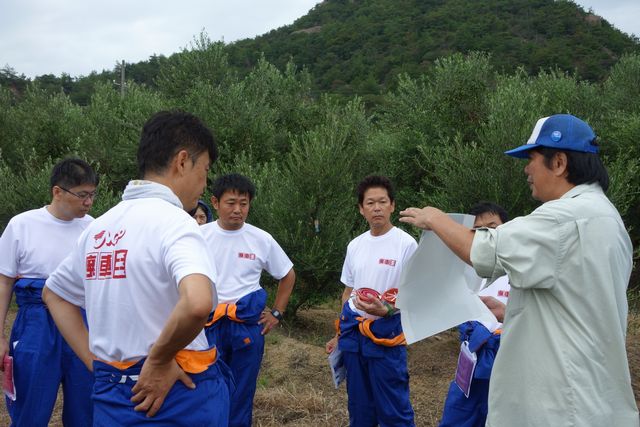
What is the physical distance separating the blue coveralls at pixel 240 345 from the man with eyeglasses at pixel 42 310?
3.09 ft

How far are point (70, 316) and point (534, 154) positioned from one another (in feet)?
6.49

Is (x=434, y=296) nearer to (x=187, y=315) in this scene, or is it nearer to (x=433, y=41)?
(x=187, y=315)

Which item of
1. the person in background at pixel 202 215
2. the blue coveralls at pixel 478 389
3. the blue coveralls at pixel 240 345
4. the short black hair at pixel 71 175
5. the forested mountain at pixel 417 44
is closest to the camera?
the blue coveralls at pixel 478 389

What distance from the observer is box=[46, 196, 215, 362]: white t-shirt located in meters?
1.99

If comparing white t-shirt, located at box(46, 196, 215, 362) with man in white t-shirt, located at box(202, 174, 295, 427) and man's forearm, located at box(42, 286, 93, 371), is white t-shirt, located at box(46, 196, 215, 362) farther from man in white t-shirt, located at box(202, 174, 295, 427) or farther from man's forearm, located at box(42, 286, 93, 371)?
man in white t-shirt, located at box(202, 174, 295, 427)

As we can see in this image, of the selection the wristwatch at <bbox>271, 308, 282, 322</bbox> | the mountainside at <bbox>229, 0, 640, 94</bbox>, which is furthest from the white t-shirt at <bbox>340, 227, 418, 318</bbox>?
the mountainside at <bbox>229, 0, 640, 94</bbox>

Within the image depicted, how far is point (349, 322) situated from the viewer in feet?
14.0

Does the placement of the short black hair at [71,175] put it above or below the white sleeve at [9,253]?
above

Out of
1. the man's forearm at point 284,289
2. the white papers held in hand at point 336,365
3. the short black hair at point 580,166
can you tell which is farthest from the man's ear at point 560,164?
the man's forearm at point 284,289

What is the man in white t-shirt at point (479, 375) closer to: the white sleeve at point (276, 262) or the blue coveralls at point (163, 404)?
the white sleeve at point (276, 262)

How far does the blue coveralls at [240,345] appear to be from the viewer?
4266mm

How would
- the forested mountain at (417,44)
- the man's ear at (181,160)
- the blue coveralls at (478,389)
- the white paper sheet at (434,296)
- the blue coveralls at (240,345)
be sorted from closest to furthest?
the man's ear at (181,160), the white paper sheet at (434,296), the blue coveralls at (478,389), the blue coveralls at (240,345), the forested mountain at (417,44)

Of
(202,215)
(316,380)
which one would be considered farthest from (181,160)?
(316,380)

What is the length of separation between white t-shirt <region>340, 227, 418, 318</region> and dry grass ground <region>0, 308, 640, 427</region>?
1.65m
